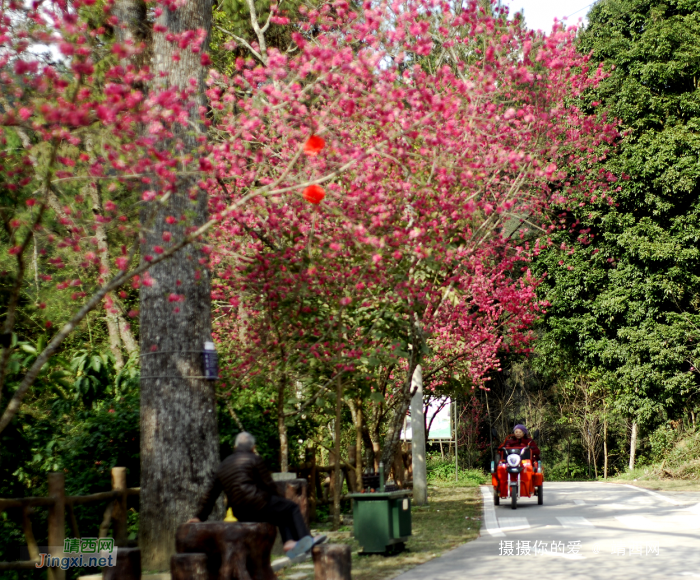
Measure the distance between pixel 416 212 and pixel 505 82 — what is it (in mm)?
3696

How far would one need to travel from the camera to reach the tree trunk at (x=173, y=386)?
34.3 ft

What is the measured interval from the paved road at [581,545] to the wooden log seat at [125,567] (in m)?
3.68

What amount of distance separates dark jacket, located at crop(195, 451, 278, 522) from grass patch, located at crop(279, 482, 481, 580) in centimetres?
247

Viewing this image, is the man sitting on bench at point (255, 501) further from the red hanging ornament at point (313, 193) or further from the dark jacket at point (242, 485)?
the red hanging ornament at point (313, 193)

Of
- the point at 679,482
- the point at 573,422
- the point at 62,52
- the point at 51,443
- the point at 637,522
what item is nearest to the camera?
the point at 62,52

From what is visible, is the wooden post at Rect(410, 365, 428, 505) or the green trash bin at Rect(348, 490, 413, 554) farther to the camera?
the wooden post at Rect(410, 365, 428, 505)

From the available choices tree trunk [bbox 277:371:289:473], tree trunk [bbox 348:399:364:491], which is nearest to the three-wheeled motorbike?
tree trunk [bbox 348:399:364:491]

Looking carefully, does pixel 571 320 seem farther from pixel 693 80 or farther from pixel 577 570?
pixel 577 570

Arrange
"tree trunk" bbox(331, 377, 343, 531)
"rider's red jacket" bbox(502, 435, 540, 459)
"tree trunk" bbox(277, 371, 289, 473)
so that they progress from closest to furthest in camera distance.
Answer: "tree trunk" bbox(277, 371, 289, 473), "tree trunk" bbox(331, 377, 343, 531), "rider's red jacket" bbox(502, 435, 540, 459)

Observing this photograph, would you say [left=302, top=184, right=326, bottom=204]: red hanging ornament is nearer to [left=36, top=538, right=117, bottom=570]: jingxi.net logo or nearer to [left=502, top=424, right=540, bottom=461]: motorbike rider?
[left=36, top=538, right=117, bottom=570]: jingxi.net logo

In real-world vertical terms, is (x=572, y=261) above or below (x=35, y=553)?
above

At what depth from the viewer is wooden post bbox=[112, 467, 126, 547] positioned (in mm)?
9805

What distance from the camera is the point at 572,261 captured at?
101 feet

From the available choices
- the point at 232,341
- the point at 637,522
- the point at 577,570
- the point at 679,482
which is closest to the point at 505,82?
the point at 232,341
